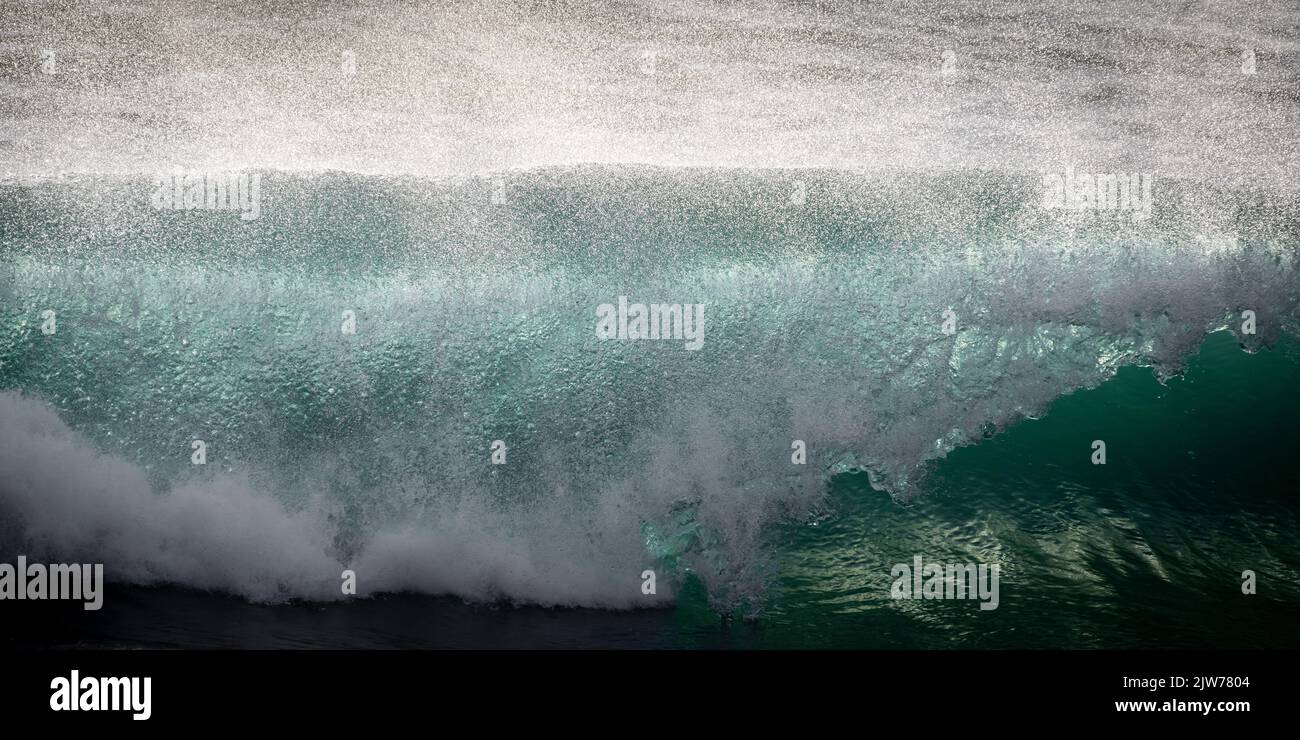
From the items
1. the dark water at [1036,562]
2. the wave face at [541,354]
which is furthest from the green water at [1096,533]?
the wave face at [541,354]

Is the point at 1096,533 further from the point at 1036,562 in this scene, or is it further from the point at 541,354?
the point at 541,354

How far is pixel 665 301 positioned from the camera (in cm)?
423

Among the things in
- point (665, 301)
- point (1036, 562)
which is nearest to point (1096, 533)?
point (1036, 562)

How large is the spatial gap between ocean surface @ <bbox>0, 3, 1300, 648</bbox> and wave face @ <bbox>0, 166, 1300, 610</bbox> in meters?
0.02

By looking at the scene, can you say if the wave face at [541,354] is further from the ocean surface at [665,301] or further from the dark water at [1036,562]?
the dark water at [1036,562]

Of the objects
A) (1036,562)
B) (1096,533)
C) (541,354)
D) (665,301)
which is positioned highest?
(665,301)

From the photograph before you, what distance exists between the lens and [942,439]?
415 cm

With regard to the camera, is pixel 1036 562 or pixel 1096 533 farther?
pixel 1096 533

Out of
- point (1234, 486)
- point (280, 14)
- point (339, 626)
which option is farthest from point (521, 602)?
point (1234, 486)

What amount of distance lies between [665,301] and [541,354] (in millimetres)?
619

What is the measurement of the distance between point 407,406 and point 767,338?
1606mm

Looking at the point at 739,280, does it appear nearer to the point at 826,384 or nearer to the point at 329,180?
the point at 826,384

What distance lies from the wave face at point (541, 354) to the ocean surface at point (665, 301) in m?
0.02

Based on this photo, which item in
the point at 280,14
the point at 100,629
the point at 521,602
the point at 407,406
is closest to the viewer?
the point at 100,629
